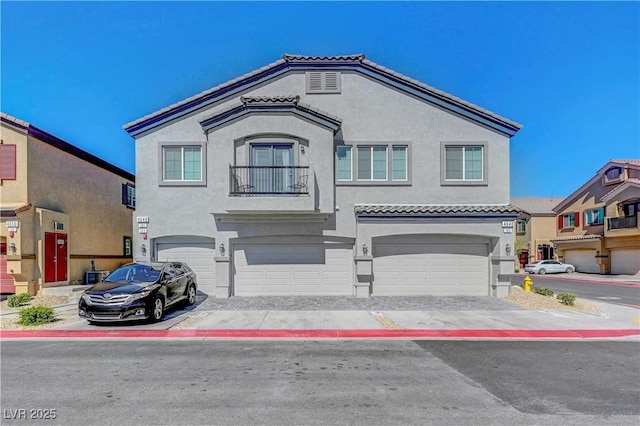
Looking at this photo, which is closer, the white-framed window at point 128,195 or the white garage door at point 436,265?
the white garage door at point 436,265

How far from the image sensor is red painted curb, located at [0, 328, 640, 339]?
942 cm

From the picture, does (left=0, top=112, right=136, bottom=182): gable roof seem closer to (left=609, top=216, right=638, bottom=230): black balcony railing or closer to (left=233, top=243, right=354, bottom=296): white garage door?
(left=233, top=243, right=354, bottom=296): white garage door

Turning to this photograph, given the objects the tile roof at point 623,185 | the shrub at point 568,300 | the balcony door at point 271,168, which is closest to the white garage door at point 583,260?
the tile roof at point 623,185

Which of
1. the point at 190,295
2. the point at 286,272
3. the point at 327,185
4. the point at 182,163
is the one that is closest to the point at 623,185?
the point at 327,185

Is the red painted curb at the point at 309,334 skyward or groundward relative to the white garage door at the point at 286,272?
groundward

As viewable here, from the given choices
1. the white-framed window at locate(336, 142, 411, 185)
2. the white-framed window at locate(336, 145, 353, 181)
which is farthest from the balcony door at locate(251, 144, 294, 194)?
the white-framed window at locate(336, 142, 411, 185)

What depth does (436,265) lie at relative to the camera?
50.3 feet

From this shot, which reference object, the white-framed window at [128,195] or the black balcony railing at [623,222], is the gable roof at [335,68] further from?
the black balcony railing at [623,222]

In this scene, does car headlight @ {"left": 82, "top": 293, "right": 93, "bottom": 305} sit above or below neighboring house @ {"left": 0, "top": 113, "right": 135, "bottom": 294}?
below

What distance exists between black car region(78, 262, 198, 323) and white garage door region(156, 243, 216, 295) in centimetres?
263

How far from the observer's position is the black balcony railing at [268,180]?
46.8 feet

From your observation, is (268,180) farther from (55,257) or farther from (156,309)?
(55,257)

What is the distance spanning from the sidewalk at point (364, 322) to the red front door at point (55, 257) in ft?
11.0

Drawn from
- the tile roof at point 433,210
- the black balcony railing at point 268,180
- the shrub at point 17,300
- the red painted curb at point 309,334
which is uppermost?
the black balcony railing at point 268,180
